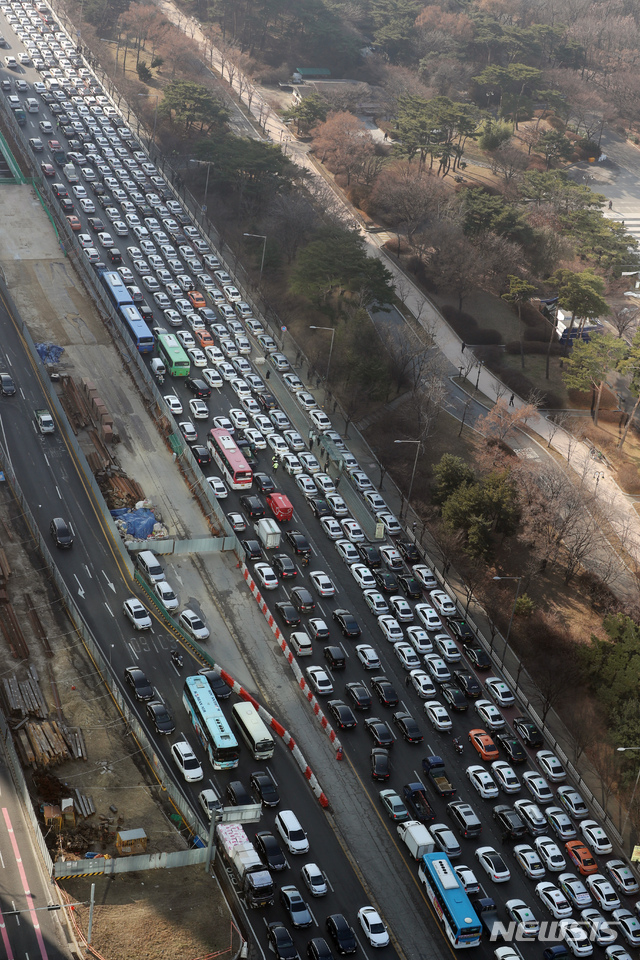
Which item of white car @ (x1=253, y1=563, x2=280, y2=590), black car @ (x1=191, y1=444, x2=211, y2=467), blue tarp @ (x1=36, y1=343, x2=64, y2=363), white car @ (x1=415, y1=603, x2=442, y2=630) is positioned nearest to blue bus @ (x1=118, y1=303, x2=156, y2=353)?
blue tarp @ (x1=36, y1=343, x2=64, y2=363)

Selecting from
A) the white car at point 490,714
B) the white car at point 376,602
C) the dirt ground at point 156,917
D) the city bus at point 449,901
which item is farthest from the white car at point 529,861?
the white car at point 376,602

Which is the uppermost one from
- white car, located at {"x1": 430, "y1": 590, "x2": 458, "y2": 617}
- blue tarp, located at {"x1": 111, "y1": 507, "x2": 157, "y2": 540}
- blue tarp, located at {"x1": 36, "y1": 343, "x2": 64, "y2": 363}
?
white car, located at {"x1": 430, "y1": 590, "x2": 458, "y2": 617}

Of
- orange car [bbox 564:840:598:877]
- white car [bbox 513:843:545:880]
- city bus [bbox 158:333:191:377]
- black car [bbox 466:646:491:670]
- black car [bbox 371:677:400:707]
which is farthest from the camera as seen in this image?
city bus [bbox 158:333:191:377]

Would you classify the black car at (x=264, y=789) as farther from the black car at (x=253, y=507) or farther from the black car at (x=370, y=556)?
the black car at (x=253, y=507)

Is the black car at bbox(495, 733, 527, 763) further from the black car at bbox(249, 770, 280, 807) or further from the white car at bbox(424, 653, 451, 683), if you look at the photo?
the black car at bbox(249, 770, 280, 807)

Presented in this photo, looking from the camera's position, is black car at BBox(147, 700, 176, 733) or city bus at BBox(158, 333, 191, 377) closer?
black car at BBox(147, 700, 176, 733)

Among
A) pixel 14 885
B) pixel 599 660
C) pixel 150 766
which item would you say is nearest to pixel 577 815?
pixel 599 660
